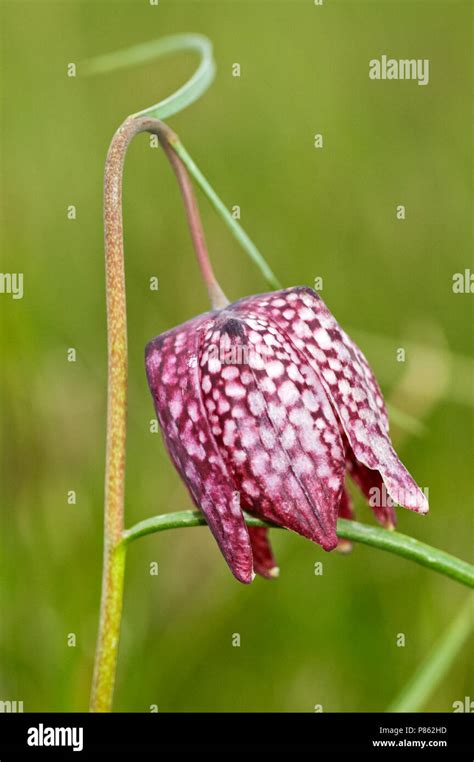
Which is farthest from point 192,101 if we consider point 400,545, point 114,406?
point 400,545

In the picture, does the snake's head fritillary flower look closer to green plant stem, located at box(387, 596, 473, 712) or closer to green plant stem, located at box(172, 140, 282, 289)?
green plant stem, located at box(172, 140, 282, 289)

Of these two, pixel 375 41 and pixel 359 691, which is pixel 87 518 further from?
pixel 375 41
